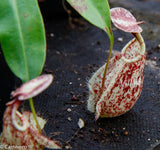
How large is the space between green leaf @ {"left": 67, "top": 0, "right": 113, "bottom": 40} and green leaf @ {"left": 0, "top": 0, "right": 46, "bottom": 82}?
0.14 metres

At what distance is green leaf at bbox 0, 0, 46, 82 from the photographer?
2.40ft

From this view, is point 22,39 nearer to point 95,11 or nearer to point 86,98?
point 95,11

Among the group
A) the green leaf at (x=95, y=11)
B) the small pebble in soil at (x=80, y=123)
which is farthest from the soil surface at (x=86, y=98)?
the green leaf at (x=95, y=11)

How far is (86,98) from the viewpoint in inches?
45.9

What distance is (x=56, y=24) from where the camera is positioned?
6.77 feet

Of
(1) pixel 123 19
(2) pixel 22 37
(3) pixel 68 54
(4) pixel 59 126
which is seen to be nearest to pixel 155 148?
(4) pixel 59 126

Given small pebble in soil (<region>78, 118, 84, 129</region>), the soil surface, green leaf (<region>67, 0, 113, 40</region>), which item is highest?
green leaf (<region>67, 0, 113, 40</region>)

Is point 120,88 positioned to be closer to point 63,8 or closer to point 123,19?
point 123,19

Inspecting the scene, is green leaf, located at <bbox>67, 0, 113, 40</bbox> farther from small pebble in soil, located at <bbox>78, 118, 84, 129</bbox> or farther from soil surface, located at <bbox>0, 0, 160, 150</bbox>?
small pebble in soil, located at <bbox>78, 118, 84, 129</bbox>

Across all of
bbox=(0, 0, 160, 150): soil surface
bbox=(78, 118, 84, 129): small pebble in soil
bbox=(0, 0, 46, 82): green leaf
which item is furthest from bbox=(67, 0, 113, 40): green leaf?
bbox=(78, 118, 84, 129): small pebble in soil

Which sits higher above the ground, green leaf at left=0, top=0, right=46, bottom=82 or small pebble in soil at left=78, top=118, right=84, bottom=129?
green leaf at left=0, top=0, right=46, bottom=82

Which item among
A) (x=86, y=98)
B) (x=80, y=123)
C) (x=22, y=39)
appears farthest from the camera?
(x=86, y=98)

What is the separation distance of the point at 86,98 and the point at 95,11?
1.57 feet

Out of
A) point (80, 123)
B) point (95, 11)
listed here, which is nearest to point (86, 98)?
point (80, 123)
